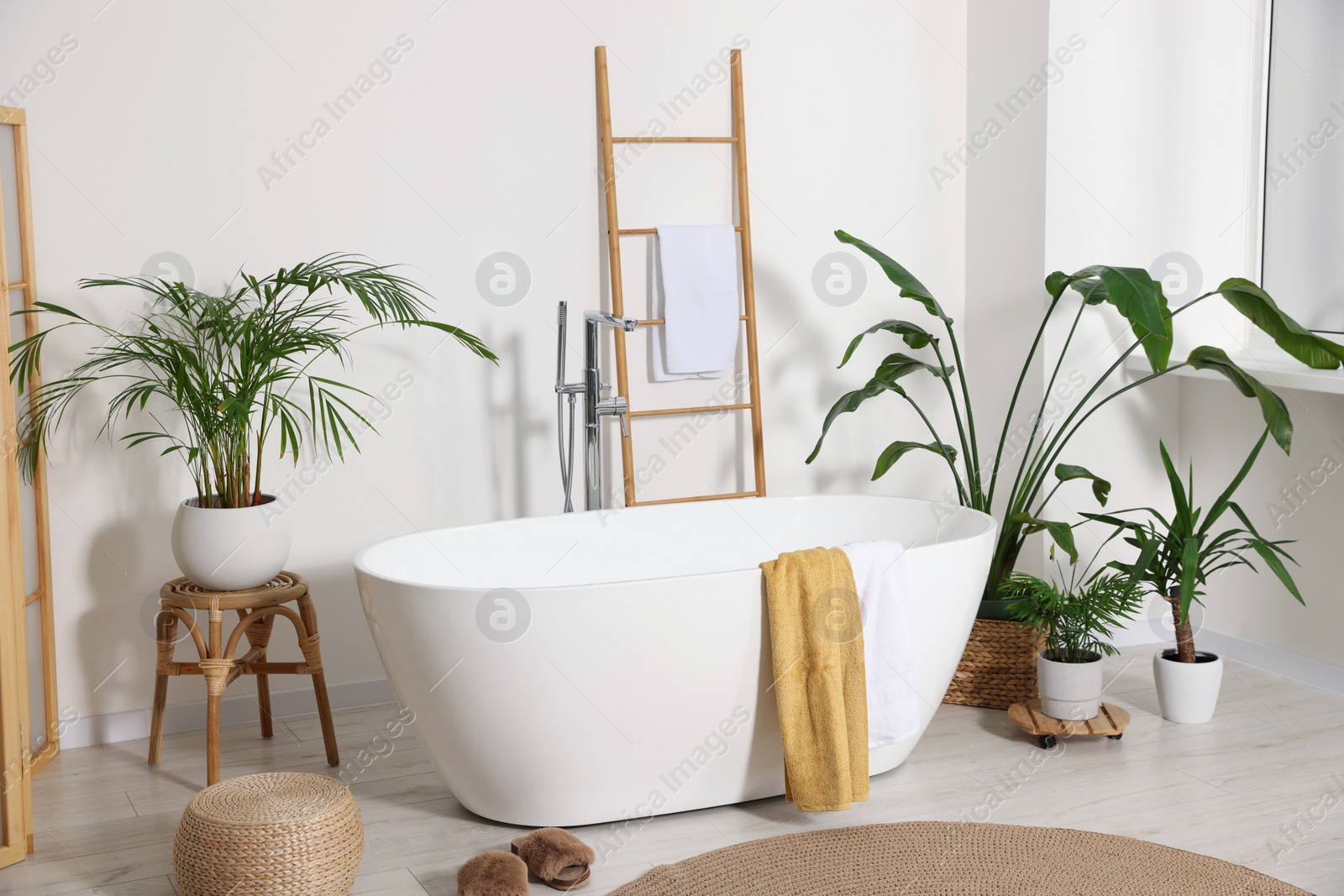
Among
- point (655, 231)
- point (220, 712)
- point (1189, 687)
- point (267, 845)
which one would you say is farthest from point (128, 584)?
point (1189, 687)

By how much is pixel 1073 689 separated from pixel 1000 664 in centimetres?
32

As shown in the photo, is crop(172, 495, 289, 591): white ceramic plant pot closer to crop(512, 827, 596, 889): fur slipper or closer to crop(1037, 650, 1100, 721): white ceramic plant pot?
crop(512, 827, 596, 889): fur slipper

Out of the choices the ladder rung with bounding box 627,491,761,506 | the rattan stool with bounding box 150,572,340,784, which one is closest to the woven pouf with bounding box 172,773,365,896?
the rattan stool with bounding box 150,572,340,784

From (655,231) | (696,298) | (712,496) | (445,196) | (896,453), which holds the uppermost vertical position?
(445,196)

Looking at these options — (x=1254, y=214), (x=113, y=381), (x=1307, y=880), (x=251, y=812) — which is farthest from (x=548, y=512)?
(x=1254, y=214)

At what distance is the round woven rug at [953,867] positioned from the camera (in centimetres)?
235

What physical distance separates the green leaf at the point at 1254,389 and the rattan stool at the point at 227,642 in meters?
2.53

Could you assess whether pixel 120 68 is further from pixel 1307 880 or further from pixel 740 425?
pixel 1307 880

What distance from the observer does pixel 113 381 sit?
3.21 meters

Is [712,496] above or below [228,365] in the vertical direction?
below

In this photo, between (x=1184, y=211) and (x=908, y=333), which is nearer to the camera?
(x=908, y=333)

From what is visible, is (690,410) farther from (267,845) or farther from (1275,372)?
(267,845)

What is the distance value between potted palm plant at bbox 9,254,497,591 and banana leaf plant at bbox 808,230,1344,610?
4.17 ft

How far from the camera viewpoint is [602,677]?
2.48 meters
